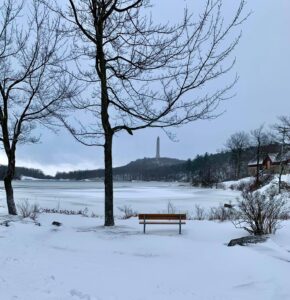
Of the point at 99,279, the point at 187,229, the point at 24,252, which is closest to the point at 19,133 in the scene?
the point at 187,229

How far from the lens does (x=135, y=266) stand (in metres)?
9.38

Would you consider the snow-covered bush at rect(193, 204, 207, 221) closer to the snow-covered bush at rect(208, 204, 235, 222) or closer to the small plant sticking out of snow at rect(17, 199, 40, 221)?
the snow-covered bush at rect(208, 204, 235, 222)

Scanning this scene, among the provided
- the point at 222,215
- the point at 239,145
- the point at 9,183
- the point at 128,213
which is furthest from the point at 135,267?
the point at 239,145

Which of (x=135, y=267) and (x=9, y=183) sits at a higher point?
(x=9, y=183)

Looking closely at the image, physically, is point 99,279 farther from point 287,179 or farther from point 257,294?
point 287,179

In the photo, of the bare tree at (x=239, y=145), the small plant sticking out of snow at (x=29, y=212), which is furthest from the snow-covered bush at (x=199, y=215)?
the bare tree at (x=239, y=145)

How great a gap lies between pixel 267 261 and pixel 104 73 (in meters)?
9.13

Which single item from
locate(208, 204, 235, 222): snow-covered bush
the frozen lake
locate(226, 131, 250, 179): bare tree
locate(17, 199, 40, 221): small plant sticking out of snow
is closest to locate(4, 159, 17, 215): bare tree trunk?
locate(17, 199, 40, 221): small plant sticking out of snow

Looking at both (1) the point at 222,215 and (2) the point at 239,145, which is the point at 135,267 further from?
(2) the point at 239,145

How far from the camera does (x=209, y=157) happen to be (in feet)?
523

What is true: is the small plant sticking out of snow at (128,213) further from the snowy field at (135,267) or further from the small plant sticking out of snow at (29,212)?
the snowy field at (135,267)

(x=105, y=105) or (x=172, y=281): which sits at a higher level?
(x=105, y=105)

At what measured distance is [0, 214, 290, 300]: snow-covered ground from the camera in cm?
725

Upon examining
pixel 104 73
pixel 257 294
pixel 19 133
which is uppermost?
pixel 104 73
